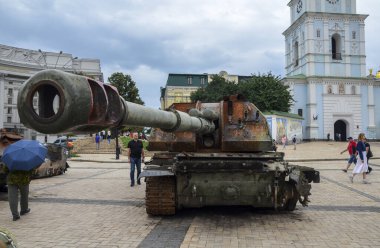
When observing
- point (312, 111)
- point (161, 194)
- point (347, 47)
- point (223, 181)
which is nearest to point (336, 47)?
point (347, 47)

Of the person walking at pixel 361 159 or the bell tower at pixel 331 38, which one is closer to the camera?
the person walking at pixel 361 159

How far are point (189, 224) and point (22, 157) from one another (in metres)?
3.17

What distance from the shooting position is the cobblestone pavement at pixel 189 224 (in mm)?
5184

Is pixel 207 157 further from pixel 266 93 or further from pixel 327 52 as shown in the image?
pixel 327 52

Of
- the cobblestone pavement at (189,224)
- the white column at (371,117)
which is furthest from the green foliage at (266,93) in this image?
the cobblestone pavement at (189,224)

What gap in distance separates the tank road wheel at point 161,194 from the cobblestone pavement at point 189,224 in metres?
0.22

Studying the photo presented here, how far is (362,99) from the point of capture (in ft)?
156

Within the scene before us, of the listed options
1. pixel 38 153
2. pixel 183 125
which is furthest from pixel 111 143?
pixel 183 125

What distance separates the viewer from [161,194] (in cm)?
638

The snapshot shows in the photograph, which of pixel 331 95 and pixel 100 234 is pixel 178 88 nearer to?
pixel 331 95

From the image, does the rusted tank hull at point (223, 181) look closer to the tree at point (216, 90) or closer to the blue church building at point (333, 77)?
the tree at point (216, 90)

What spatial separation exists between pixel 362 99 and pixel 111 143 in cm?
3252

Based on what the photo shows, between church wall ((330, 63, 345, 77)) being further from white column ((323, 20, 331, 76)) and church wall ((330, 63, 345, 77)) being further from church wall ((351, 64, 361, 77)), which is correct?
church wall ((351, 64, 361, 77))

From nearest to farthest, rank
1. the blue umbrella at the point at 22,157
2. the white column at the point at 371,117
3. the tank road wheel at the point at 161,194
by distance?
1. the tank road wheel at the point at 161,194
2. the blue umbrella at the point at 22,157
3. the white column at the point at 371,117
